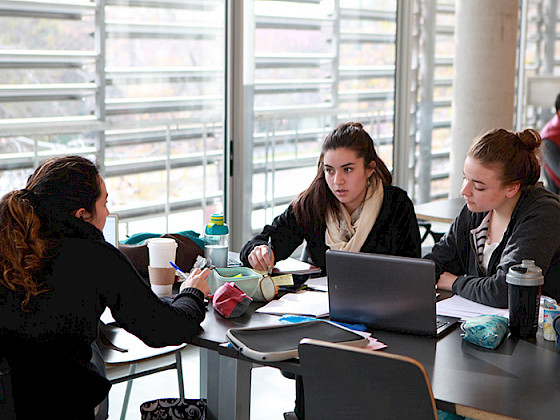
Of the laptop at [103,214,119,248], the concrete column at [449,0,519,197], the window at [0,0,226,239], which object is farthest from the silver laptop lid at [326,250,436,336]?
the concrete column at [449,0,519,197]

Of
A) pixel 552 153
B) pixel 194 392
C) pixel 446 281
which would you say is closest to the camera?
pixel 446 281

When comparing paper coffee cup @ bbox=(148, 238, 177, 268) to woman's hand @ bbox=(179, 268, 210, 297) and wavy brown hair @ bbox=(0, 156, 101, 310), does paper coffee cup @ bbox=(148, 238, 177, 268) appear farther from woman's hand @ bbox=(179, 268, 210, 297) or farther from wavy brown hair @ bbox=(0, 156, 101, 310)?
wavy brown hair @ bbox=(0, 156, 101, 310)

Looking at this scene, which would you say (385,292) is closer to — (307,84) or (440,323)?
(440,323)

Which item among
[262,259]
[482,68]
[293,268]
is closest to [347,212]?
[293,268]

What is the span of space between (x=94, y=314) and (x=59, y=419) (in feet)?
0.84

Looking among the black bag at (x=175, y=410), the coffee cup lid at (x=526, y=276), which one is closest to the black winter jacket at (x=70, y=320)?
the black bag at (x=175, y=410)

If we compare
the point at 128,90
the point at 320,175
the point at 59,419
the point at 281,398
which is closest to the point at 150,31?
the point at 128,90

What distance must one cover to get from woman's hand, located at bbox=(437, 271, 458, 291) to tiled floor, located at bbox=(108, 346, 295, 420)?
100cm

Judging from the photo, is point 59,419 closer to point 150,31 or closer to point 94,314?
point 94,314

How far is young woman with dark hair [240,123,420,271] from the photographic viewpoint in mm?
2520

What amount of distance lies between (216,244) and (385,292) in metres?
0.79

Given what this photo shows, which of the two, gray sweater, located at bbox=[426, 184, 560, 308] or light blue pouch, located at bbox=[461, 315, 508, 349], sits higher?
gray sweater, located at bbox=[426, 184, 560, 308]

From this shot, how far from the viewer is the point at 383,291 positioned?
1826 mm

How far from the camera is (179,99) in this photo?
3.75 meters
